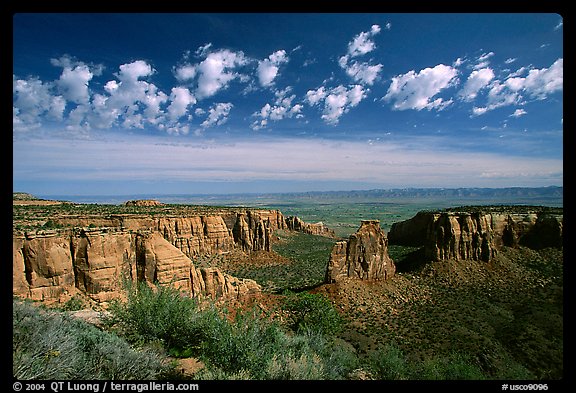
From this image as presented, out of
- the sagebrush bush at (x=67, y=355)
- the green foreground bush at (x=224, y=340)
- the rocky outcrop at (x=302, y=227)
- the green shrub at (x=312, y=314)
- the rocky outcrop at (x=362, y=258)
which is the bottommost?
the rocky outcrop at (x=302, y=227)

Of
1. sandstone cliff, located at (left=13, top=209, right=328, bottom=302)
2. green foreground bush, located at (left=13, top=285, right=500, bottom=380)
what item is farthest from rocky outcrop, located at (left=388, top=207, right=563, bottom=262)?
green foreground bush, located at (left=13, top=285, right=500, bottom=380)

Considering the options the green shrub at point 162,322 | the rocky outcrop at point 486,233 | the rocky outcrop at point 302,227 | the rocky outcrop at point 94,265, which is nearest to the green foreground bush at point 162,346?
the green shrub at point 162,322

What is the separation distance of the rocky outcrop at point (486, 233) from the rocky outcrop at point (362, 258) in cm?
791

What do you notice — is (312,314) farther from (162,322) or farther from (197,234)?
(197,234)

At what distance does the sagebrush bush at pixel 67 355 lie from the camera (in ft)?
13.7

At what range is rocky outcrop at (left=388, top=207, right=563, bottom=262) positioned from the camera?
90.5ft

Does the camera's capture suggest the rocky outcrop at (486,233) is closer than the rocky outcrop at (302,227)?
Yes

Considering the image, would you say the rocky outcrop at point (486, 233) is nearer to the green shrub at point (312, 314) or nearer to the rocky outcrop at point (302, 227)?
the green shrub at point (312, 314)

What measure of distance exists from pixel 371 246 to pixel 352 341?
9.28 metres

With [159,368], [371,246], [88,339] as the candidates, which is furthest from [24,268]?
[371,246]

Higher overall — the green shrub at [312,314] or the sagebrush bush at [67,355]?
the sagebrush bush at [67,355]

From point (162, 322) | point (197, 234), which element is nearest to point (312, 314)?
point (162, 322)

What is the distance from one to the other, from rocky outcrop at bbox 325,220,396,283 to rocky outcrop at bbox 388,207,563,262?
7.91 m
